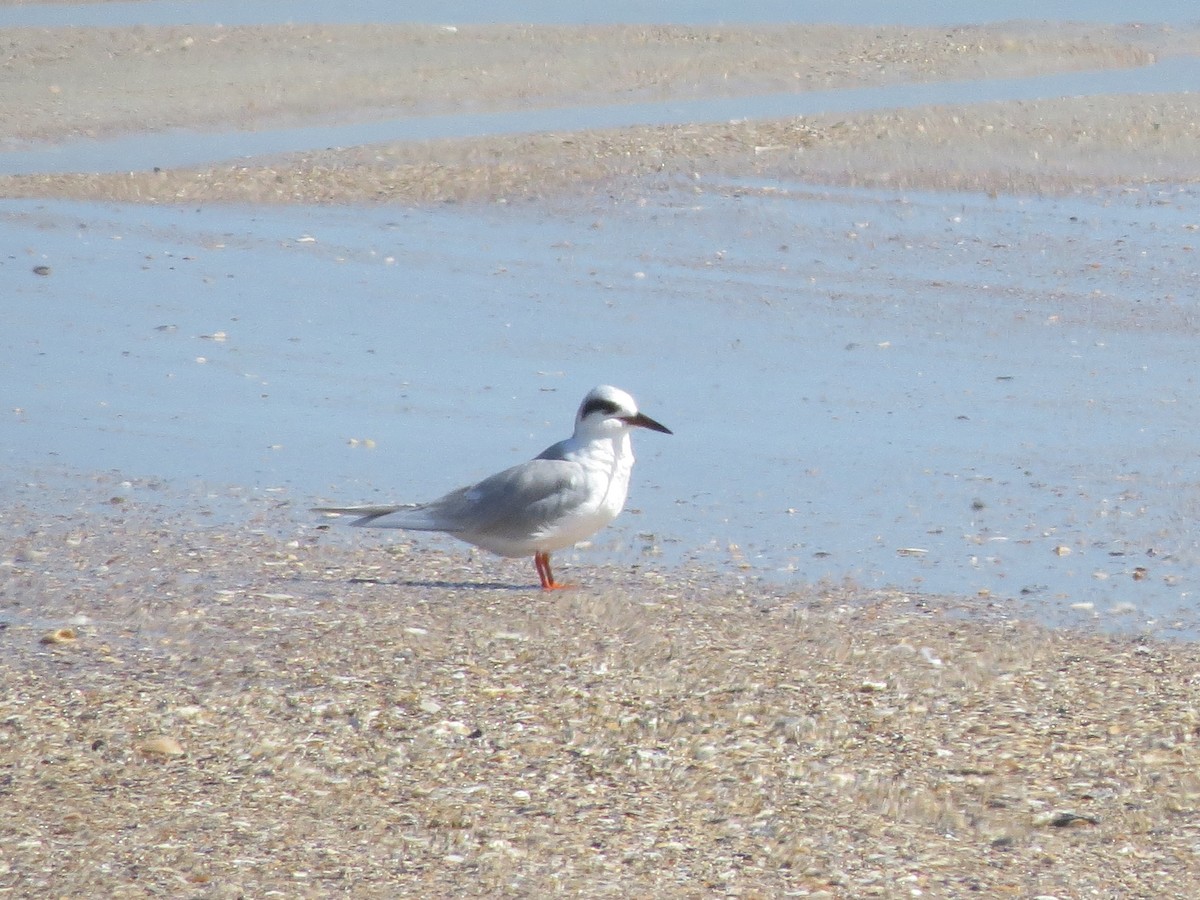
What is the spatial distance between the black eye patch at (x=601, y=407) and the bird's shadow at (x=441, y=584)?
0.60 m

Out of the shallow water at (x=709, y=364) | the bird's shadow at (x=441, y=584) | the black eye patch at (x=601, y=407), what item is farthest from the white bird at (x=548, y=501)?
the shallow water at (x=709, y=364)

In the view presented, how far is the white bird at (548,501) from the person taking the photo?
612 cm

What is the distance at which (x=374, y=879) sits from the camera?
4102 millimetres

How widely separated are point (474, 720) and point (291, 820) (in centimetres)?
72

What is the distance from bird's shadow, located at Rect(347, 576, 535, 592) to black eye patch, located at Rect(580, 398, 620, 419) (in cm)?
60

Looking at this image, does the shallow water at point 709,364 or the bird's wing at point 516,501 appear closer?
the bird's wing at point 516,501

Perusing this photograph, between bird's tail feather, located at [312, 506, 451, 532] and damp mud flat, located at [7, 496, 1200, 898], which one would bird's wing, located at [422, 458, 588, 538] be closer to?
bird's tail feather, located at [312, 506, 451, 532]

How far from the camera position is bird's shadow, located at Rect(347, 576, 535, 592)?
624cm

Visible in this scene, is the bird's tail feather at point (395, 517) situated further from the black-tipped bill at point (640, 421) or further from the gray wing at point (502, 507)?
the black-tipped bill at point (640, 421)

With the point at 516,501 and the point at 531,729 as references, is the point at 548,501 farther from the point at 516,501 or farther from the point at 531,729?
the point at 531,729

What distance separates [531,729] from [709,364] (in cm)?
423

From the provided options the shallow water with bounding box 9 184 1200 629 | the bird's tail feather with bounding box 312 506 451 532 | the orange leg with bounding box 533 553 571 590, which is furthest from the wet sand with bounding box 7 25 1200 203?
the orange leg with bounding box 533 553 571 590

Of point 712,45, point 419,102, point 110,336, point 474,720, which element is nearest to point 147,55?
point 419,102

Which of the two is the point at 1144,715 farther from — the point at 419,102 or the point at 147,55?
the point at 147,55
